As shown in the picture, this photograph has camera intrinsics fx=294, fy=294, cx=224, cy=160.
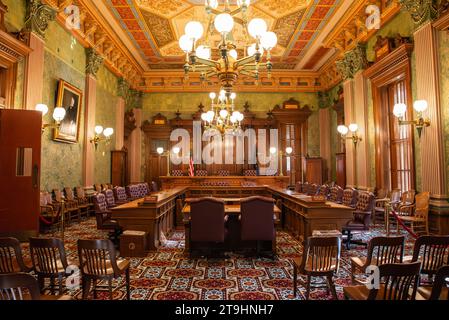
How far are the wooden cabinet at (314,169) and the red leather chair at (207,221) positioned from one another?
32.0 feet

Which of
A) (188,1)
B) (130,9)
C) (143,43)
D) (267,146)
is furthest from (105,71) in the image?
(267,146)

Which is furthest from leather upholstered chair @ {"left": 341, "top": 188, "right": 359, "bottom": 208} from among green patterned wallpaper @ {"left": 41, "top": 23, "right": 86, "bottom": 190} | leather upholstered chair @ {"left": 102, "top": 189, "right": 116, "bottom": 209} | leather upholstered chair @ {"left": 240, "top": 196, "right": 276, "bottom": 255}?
green patterned wallpaper @ {"left": 41, "top": 23, "right": 86, "bottom": 190}

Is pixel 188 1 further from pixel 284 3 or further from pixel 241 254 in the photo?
pixel 241 254

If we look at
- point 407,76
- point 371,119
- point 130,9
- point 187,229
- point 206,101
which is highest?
point 130,9

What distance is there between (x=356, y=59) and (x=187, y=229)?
8245 millimetres

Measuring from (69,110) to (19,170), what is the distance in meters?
3.07

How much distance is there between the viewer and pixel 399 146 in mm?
8398

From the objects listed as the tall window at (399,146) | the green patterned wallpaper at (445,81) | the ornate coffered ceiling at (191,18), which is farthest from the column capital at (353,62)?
the green patterned wallpaper at (445,81)

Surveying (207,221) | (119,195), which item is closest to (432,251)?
(207,221)

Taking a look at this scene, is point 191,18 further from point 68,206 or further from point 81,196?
point 68,206

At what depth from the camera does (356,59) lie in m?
9.78

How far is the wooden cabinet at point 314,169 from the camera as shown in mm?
13641

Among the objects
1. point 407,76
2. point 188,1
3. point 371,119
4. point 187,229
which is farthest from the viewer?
point 371,119

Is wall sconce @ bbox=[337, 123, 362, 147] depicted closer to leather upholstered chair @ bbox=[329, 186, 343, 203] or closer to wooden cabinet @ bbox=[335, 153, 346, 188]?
wooden cabinet @ bbox=[335, 153, 346, 188]
